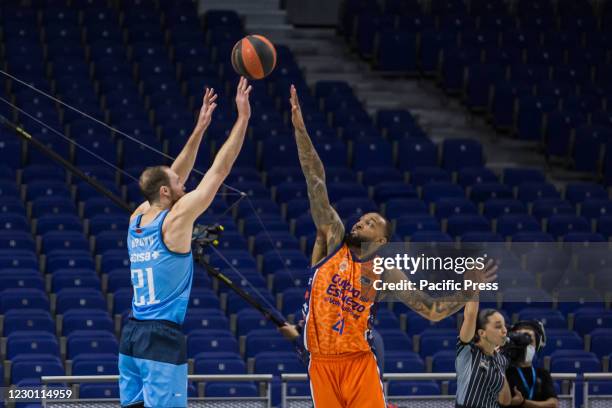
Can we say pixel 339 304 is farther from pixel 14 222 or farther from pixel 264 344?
pixel 14 222

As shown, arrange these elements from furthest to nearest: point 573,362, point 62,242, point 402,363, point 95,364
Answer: point 62,242, point 573,362, point 402,363, point 95,364

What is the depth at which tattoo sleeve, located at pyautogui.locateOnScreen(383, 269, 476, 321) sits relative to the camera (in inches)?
327

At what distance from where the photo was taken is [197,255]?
8.80 meters

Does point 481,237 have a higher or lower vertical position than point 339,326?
higher

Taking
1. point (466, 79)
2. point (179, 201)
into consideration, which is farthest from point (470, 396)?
point (466, 79)

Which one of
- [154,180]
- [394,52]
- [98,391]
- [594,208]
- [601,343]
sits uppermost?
[394,52]

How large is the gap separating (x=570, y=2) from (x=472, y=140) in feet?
17.7

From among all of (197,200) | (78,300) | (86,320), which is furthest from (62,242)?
(197,200)

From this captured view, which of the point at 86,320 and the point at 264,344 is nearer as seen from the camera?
the point at 86,320

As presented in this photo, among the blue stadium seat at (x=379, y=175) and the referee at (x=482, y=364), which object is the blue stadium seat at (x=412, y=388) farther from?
the blue stadium seat at (x=379, y=175)

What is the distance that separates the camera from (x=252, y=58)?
898cm

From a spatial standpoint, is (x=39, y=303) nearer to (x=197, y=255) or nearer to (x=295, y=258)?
(x=295, y=258)

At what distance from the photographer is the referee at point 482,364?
28.9 feet

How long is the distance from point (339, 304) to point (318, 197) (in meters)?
0.66
